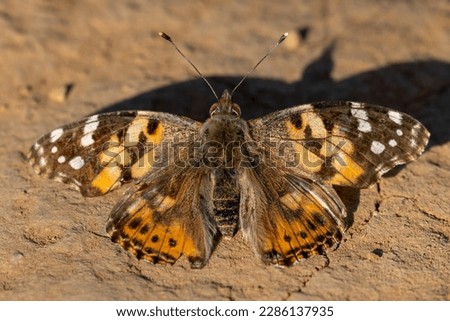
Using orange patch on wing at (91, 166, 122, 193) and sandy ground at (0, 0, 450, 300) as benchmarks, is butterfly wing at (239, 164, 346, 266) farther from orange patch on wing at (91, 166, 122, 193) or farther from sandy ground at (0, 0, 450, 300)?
orange patch on wing at (91, 166, 122, 193)

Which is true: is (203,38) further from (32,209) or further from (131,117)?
(32,209)

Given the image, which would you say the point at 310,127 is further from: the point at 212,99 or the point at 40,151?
the point at 40,151

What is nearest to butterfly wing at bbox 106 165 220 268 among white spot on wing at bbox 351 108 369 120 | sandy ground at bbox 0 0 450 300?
sandy ground at bbox 0 0 450 300

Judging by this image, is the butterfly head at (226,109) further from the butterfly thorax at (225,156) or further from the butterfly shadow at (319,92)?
the butterfly shadow at (319,92)

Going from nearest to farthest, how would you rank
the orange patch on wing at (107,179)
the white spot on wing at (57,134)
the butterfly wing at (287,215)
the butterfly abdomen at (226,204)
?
the butterfly wing at (287,215) < the butterfly abdomen at (226,204) < the orange patch on wing at (107,179) < the white spot on wing at (57,134)

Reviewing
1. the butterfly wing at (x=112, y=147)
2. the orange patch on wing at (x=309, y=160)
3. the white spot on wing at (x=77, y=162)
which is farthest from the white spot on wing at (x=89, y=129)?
the orange patch on wing at (x=309, y=160)

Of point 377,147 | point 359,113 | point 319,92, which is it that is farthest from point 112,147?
point 319,92
